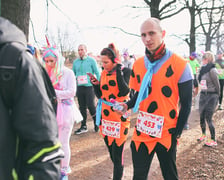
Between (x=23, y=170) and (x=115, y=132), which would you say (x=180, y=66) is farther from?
(x=23, y=170)

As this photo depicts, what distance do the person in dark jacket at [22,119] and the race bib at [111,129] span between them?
1.97 m

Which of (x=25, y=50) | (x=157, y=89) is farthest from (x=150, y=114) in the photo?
(x=25, y=50)

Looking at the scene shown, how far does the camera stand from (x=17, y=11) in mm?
2891

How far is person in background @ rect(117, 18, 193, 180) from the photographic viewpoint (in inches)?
87.8

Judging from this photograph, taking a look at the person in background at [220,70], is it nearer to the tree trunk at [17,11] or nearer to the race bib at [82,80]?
the race bib at [82,80]

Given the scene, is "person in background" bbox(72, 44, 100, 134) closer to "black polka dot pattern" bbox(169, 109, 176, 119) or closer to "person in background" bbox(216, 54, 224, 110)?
"black polka dot pattern" bbox(169, 109, 176, 119)

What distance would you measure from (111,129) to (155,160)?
61.3 inches

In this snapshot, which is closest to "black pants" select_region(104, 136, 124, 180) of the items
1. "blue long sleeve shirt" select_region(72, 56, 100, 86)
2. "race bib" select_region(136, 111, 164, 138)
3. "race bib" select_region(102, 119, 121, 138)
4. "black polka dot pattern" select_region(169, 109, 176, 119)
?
"race bib" select_region(102, 119, 121, 138)

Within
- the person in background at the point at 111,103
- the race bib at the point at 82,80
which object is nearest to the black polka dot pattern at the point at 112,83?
the person in background at the point at 111,103

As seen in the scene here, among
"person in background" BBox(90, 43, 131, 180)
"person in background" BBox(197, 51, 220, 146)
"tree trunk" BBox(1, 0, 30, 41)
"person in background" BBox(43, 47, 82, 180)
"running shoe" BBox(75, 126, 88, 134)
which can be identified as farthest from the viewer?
"running shoe" BBox(75, 126, 88, 134)

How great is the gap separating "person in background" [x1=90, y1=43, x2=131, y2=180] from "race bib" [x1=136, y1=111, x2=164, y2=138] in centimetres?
62

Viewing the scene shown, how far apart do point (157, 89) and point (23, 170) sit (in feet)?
5.11

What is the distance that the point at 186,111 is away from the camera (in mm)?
2238

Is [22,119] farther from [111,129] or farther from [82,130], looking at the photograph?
[82,130]
